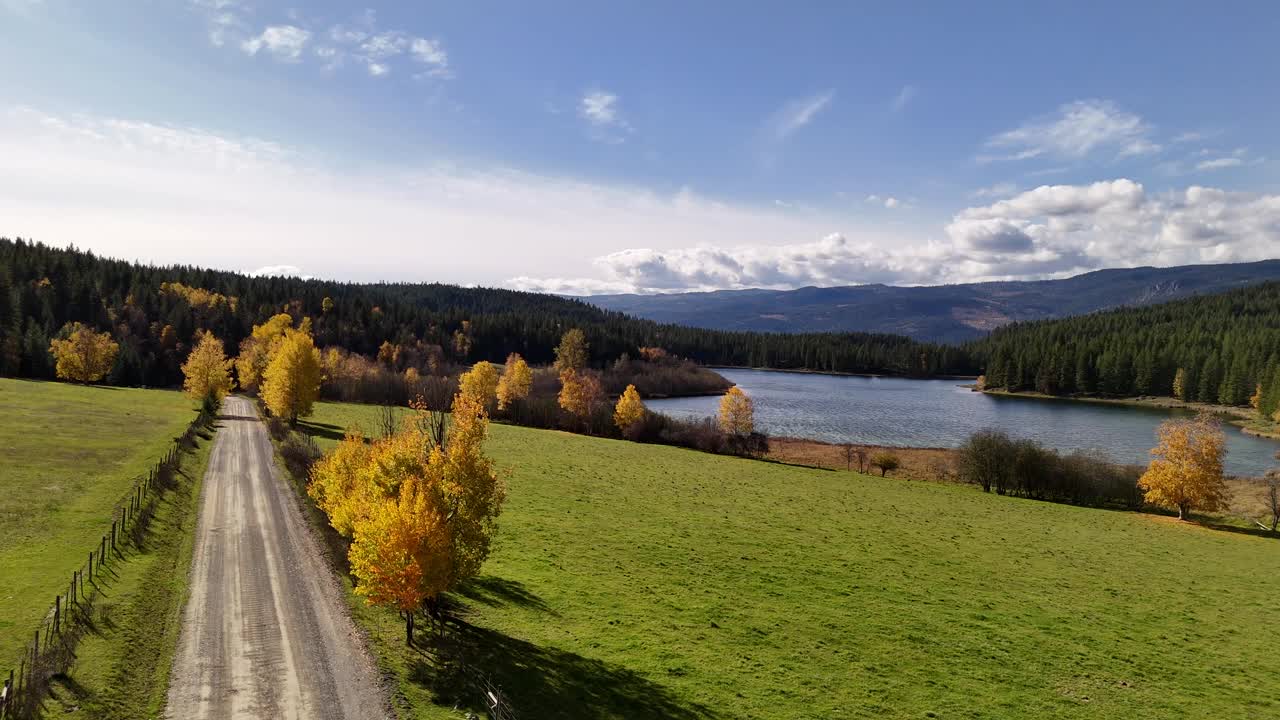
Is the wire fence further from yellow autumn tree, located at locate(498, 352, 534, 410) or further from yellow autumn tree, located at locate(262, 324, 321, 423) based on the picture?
yellow autumn tree, located at locate(498, 352, 534, 410)

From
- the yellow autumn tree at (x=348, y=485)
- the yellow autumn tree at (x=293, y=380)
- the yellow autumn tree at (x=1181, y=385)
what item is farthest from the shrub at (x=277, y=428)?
the yellow autumn tree at (x=1181, y=385)

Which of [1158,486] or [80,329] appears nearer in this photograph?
[1158,486]

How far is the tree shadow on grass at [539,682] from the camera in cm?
2159

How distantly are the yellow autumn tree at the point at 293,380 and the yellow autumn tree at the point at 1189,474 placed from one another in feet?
311

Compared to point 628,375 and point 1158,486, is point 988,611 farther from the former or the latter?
point 628,375

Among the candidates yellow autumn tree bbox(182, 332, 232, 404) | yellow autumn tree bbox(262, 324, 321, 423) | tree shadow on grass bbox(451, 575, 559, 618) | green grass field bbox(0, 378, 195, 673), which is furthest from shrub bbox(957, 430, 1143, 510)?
yellow autumn tree bbox(182, 332, 232, 404)

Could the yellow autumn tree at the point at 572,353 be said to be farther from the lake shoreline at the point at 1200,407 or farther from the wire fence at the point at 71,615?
the lake shoreline at the point at 1200,407

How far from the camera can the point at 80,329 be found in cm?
11956

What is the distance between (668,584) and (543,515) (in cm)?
1512

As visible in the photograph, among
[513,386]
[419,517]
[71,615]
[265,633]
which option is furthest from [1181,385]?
[71,615]

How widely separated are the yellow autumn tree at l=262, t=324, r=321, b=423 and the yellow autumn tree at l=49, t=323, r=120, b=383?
62.6 metres

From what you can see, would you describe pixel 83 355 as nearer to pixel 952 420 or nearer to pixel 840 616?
pixel 840 616

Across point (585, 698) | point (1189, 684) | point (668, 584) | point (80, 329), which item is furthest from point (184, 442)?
point (80, 329)

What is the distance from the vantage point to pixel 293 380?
257 feet
